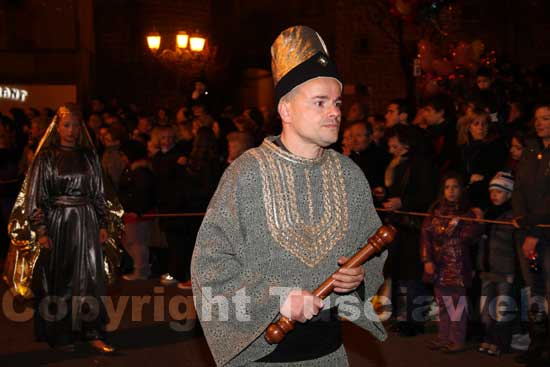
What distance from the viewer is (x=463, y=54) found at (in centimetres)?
1223

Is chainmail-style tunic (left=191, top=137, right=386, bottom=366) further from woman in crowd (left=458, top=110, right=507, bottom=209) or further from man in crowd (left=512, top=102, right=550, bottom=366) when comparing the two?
woman in crowd (left=458, top=110, right=507, bottom=209)

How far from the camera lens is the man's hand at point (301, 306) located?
313cm

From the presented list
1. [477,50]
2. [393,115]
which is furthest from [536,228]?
[477,50]

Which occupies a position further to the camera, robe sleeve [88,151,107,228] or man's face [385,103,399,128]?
man's face [385,103,399,128]

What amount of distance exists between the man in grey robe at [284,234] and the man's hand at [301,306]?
0.05 m

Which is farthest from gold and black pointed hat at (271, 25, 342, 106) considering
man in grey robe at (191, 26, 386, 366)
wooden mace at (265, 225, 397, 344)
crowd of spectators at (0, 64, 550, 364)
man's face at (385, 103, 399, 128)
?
man's face at (385, 103, 399, 128)

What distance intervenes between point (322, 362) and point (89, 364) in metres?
4.14

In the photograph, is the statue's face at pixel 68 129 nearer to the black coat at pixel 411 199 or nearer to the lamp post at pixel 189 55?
the black coat at pixel 411 199

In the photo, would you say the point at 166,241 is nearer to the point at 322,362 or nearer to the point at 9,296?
the point at 9,296

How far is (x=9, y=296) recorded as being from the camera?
391 inches

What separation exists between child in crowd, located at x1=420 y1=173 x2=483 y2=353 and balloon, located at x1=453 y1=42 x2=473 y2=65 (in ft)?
17.2

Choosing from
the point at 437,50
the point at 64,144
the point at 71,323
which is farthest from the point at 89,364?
the point at 437,50

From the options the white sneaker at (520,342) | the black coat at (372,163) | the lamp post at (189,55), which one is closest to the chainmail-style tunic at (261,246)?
the white sneaker at (520,342)

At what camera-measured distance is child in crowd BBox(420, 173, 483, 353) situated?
716 cm
